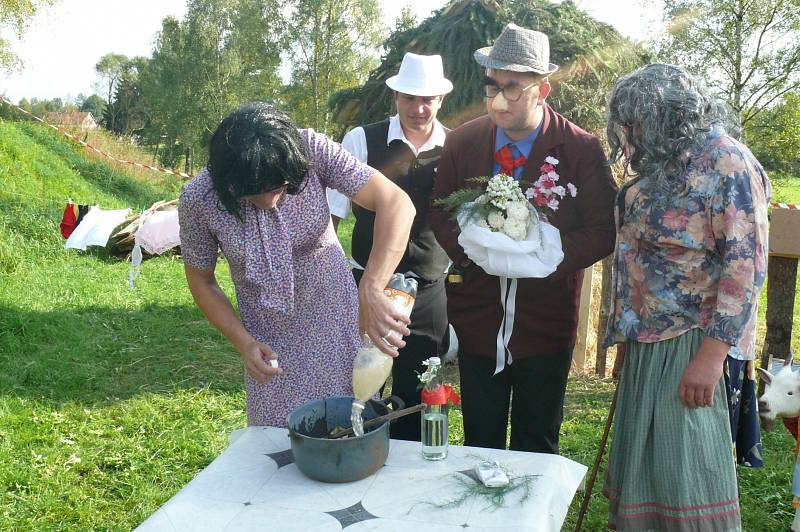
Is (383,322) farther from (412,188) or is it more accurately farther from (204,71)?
(204,71)

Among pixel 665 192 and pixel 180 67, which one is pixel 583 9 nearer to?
pixel 665 192

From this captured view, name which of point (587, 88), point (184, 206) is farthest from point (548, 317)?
point (587, 88)

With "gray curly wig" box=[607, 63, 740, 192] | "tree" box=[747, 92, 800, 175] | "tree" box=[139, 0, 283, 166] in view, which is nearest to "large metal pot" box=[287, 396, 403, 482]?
"gray curly wig" box=[607, 63, 740, 192]

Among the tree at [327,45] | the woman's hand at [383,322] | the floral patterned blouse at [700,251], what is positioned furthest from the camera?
the tree at [327,45]

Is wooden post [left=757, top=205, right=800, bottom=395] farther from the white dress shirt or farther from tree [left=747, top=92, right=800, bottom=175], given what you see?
tree [left=747, top=92, right=800, bottom=175]

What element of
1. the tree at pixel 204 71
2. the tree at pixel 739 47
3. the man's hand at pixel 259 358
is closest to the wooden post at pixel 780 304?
the man's hand at pixel 259 358

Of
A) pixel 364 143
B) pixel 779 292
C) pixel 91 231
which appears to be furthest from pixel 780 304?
pixel 91 231

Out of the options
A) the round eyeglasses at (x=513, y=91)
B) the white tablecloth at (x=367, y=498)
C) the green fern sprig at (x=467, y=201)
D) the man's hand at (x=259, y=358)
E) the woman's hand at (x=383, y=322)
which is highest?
the round eyeglasses at (x=513, y=91)

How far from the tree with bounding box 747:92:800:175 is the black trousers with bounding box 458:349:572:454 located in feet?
30.0

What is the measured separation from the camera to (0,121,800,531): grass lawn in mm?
3557

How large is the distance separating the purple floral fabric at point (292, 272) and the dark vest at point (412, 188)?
0.89 meters

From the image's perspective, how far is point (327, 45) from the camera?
84.5ft

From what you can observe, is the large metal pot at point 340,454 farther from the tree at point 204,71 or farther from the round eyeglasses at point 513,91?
the tree at point 204,71

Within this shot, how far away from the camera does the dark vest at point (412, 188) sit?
3232 millimetres
